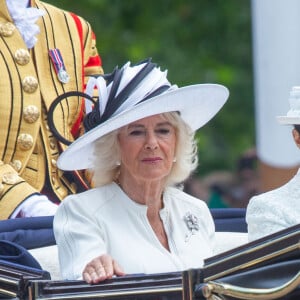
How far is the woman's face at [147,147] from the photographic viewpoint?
17.2 ft

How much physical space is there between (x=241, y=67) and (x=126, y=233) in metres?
8.88

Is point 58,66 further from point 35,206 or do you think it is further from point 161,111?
point 161,111

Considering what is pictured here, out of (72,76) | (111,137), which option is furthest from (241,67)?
(111,137)

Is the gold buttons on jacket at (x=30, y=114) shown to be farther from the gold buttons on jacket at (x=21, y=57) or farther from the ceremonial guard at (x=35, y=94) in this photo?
the gold buttons on jacket at (x=21, y=57)

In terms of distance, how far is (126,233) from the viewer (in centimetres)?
520

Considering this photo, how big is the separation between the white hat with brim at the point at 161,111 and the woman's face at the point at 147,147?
0.21 feet

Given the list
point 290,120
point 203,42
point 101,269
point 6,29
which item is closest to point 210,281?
point 101,269

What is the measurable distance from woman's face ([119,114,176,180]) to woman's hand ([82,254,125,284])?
0.41 m

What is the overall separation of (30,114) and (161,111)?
43.0 inches

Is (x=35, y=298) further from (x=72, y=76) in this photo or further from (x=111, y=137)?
(x=72, y=76)

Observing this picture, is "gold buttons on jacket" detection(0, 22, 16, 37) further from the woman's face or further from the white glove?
the woman's face

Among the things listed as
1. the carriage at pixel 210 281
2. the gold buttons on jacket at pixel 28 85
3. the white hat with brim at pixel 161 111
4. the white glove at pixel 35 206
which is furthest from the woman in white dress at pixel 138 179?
the gold buttons on jacket at pixel 28 85

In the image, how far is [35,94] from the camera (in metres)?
6.25

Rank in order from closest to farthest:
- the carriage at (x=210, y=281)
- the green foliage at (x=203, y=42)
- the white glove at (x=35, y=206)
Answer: the carriage at (x=210, y=281), the white glove at (x=35, y=206), the green foliage at (x=203, y=42)
